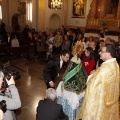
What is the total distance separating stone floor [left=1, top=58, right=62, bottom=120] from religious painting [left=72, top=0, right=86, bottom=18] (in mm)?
9193

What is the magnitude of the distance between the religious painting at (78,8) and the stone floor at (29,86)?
9193 millimetres

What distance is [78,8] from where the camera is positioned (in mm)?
18859

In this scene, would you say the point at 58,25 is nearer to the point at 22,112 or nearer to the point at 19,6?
the point at 19,6

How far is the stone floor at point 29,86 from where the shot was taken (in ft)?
18.2

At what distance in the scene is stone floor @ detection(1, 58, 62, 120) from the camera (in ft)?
18.2

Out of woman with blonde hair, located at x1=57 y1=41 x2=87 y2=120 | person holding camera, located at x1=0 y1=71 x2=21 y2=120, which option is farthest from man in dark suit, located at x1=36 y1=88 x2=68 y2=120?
woman with blonde hair, located at x1=57 y1=41 x2=87 y2=120

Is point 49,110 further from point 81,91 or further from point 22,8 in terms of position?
point 22,8

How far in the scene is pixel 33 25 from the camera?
1767 centimetres

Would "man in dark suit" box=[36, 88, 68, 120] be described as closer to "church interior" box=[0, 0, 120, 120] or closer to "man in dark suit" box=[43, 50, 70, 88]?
"man in dark suit" box=[43, 50, 70, 88]

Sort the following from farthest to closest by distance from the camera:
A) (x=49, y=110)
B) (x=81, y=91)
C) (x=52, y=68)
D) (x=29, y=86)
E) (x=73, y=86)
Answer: (x=29, y=86) < (x=52, y=68) < (x=81, y=91) < (x=73, y=86) < (x=49, y=110)

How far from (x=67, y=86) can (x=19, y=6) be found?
17.1 meters

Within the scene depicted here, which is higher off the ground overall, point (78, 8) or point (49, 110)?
point (78, 8)

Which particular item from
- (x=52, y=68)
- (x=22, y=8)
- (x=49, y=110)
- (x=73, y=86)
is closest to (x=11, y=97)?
(x=49, y=110)

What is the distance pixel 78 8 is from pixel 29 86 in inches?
517
